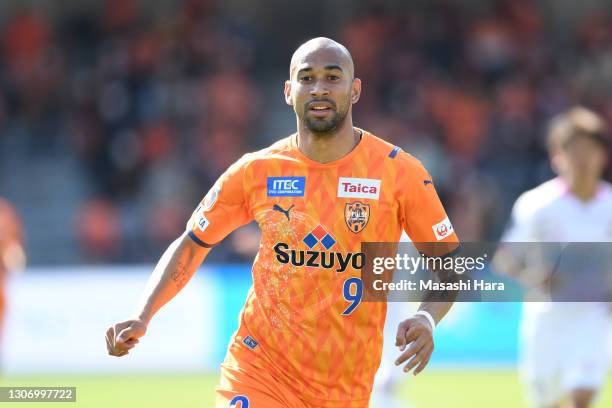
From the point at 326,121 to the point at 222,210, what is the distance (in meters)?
0.74

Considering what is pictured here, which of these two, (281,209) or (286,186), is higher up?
(286,186)

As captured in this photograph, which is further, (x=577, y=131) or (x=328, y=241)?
(x=577, y=131)

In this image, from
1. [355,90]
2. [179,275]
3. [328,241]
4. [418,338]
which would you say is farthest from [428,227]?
[179,275]

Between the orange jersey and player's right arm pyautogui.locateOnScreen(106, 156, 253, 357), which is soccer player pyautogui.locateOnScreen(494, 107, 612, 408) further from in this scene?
player's right arm pyautogui.locateOnScreen(106, 156, 253, 357)

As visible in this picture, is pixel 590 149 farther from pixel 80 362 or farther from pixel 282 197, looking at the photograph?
pixel 80 362

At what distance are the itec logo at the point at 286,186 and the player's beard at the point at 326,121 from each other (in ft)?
0.87

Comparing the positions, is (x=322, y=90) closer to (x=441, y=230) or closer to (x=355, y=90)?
(x=355, y=90)

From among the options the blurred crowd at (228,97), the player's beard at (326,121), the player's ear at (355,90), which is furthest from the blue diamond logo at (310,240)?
the blurred crowd at (228,97)

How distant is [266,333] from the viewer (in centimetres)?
589

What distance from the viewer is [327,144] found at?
5941mm

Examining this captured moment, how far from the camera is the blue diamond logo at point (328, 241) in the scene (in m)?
5.82

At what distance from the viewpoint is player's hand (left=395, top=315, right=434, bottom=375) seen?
5398 mm

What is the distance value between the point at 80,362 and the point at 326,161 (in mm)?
9626

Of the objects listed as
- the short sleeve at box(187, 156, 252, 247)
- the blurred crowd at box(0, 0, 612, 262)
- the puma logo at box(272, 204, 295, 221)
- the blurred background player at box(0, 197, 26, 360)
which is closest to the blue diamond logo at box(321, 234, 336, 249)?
the puma logo at box(272, 204, 295, 221)
